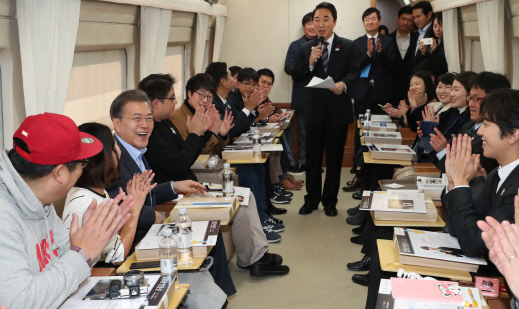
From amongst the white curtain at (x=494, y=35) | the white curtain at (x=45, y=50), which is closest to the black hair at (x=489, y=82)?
the white curtain at (x=494, y=35)

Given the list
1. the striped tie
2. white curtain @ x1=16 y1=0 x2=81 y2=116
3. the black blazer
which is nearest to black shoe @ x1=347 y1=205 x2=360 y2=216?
the striped tie

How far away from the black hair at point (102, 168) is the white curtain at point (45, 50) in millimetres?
715

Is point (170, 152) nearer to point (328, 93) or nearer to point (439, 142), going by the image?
point (439, 142)

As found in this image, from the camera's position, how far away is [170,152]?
3.74 metres

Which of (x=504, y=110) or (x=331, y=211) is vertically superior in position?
(x=504, y=110)

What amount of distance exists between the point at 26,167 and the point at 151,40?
135 inches

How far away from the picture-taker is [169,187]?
3.54 metres

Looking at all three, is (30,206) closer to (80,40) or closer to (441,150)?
(80,40)

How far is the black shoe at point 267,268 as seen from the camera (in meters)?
4.09

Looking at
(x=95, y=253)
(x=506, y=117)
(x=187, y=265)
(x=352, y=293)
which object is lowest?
(x=352, y=293)

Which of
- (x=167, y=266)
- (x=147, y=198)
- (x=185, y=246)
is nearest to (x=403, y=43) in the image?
(x=147, y=198)

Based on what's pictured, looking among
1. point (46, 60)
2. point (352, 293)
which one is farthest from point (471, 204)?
point (46, 60)

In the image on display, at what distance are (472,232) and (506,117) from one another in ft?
1.92

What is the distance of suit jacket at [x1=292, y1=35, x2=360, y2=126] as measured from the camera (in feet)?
17.7
